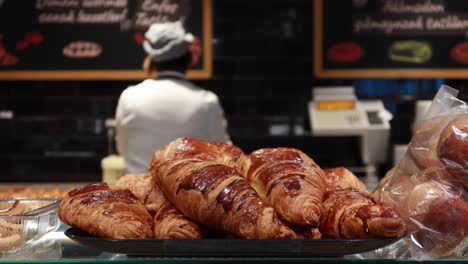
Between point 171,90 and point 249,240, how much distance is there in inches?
76.9

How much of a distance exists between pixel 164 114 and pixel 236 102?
112 centimetres

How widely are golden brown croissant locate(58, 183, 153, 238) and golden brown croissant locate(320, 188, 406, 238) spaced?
30cm

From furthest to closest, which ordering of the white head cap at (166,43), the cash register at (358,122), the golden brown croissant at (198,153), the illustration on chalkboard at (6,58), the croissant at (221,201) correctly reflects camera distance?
the illustration on chalkboard at (6,58) < the cash register at (358,122) < the white head cap at (166,43) < the golden brown croissant at (198,153) < the croissant at (221,201)

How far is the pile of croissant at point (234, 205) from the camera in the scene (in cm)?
98

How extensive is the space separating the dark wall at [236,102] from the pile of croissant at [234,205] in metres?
2.77

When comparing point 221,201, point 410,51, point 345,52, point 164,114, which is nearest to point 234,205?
point 221,201

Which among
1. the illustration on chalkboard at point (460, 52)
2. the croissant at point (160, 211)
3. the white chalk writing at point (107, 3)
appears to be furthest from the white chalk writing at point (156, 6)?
the croissant at point (160, 211)

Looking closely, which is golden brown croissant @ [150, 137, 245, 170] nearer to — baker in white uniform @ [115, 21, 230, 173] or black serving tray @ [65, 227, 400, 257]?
black serving tray @ [65, 227, 400, 257]

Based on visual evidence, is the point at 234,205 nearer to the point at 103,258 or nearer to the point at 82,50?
the point at 103,258

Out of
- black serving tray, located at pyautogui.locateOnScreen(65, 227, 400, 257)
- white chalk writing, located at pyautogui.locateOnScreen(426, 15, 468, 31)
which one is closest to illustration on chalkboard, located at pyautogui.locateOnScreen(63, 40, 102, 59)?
white chalk writing, located at pyautogui.locateOnScreen(426, 15, 468, 31)

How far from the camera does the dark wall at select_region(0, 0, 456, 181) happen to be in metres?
3.85

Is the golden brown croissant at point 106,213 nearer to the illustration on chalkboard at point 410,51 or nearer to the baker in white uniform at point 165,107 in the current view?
the baker in white uniform at point 165,107

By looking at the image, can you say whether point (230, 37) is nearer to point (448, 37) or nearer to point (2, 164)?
point (448, 37)

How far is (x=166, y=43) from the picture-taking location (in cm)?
286
